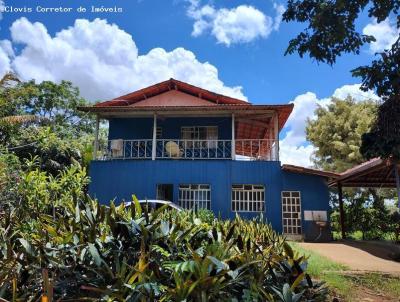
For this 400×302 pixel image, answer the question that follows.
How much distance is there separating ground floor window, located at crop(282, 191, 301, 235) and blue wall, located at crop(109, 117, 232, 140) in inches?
155

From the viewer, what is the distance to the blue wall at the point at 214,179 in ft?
48.0

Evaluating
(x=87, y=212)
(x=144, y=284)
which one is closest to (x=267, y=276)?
(x=144, y=284)

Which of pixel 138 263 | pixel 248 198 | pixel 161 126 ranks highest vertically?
pixel 161 126

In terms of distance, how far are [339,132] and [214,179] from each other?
10971mm

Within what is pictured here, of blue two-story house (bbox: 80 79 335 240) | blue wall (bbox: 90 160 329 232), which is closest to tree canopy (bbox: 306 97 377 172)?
blue two-story house (bbox: 80 79 335 240)

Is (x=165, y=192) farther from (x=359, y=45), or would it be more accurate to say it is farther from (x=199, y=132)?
(x=359, y=45)

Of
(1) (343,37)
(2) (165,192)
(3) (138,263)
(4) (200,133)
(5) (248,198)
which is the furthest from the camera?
(4) (200,133)

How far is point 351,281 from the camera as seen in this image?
21.4 feet

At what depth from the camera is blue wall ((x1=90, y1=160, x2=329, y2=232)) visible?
14.6m

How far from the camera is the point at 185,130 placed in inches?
683

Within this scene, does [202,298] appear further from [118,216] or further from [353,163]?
[353,163]

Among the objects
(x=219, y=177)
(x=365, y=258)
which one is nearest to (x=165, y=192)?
(x=219, y=177)

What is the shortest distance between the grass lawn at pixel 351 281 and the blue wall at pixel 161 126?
10.1 m

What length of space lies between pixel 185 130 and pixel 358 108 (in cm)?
1120
